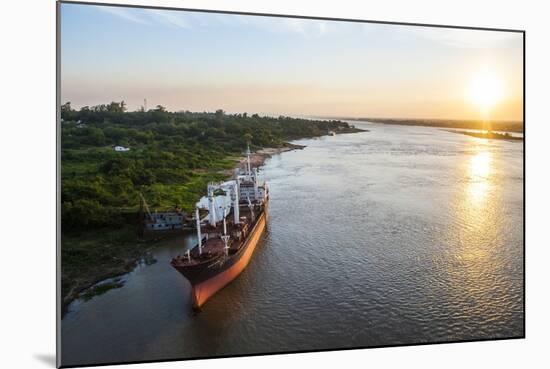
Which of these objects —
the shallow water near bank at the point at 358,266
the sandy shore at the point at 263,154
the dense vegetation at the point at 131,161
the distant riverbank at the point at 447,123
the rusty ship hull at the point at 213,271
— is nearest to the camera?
the dense vegetation at the point at 131,161

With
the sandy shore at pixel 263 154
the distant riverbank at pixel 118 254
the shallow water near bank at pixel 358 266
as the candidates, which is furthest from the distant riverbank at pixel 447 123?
the distant riverbank at pixel 118 254

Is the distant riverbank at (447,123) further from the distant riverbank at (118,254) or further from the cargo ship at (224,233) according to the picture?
the cargo ship at (224,233)

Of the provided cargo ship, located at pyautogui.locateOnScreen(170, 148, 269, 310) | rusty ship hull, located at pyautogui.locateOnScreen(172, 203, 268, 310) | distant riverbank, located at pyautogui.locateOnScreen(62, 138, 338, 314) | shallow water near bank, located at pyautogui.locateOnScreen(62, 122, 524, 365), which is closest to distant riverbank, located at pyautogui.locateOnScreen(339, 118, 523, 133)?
shallow water near bank, located at pyautogui.locateOnScreen(62, 122, 524, 365)

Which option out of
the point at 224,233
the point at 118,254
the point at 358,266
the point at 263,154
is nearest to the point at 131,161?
the point at 118,254

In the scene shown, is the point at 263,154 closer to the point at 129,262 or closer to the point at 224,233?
the point at 224,233

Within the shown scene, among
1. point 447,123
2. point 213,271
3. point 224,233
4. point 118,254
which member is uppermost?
point 447,123

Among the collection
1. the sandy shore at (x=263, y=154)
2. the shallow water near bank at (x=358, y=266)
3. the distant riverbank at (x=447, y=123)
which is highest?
the distant riverbank at (x=447, y=123)

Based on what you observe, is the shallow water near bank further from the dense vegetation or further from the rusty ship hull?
the dense vegetation

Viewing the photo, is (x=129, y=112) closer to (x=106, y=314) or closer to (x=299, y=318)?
(x=106, y=314)
